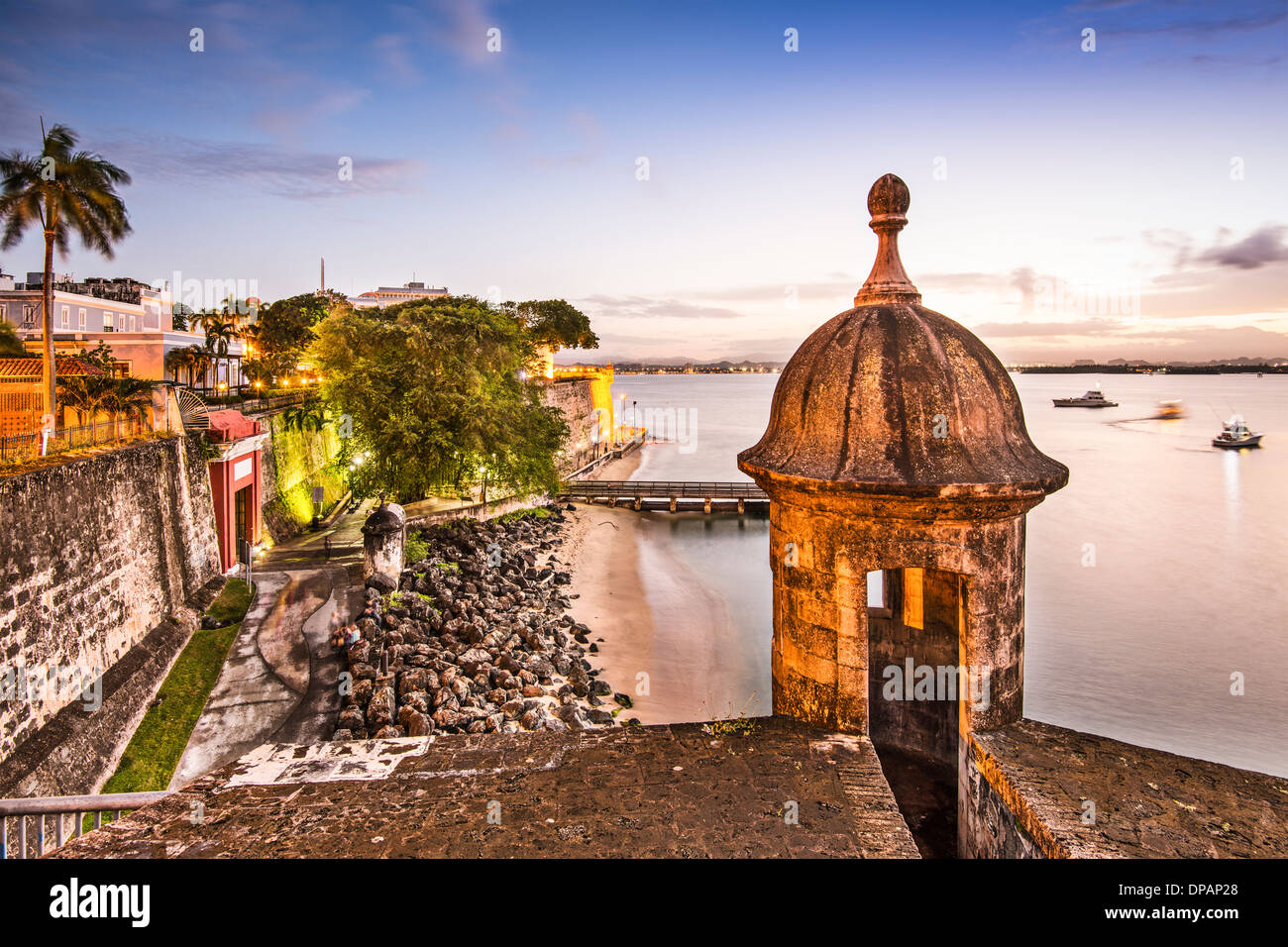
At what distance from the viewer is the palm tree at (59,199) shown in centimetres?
1641

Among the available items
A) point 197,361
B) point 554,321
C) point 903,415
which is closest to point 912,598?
point 903,415

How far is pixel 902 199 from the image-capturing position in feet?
16.7

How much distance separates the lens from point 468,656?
13.0 metres

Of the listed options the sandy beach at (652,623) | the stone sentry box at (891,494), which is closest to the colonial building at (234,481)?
the sandy beach at (652,623)

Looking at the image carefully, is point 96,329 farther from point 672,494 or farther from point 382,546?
point 382,546

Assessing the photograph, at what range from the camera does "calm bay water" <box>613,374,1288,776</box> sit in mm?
16047

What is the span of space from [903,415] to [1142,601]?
24761 millimetres

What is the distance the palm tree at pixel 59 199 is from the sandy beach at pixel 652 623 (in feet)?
46.6

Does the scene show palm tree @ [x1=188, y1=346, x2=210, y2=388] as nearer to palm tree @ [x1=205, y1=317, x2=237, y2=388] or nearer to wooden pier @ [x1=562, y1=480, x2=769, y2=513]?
palm tree @ [x1=205, y1=317, x2=237, y2=388]

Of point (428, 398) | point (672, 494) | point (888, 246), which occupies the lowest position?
point (672, 494)

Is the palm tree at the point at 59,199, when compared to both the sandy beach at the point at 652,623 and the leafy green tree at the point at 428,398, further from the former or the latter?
the sandy beach at the point at 652,623

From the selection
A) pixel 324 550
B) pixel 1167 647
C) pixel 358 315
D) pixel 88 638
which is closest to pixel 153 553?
pixel 88 638

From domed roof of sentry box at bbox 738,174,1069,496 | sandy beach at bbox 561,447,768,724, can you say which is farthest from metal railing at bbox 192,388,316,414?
domed roof of sentry box at bbox 738,174,1069,496
